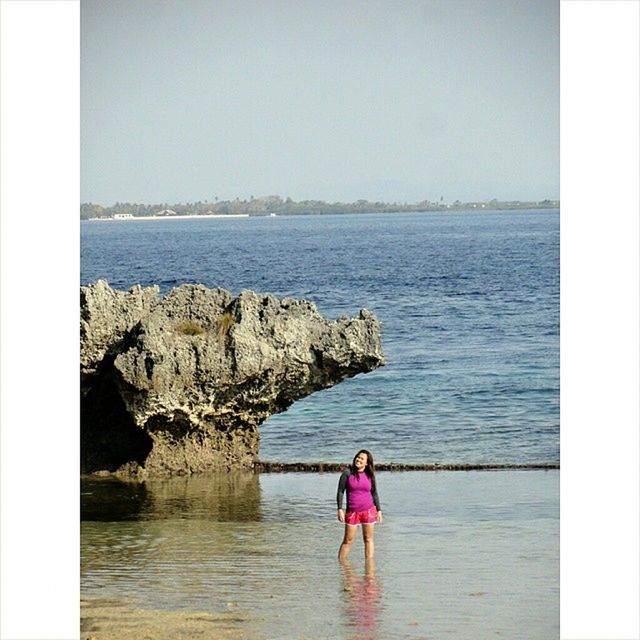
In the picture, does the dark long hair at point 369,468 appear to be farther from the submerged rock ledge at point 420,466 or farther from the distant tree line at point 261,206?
the distant tree line at point 261,206

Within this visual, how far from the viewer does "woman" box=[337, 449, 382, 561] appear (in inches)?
274

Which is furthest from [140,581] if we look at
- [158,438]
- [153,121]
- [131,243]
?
[131,243]

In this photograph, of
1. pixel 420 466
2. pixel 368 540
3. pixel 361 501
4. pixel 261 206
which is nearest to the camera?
pixel 368 540

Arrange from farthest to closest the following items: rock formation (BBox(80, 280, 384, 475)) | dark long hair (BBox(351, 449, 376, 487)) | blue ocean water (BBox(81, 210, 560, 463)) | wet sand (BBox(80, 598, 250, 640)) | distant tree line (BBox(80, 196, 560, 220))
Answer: distant tree line (BBox(80, 196, 560, 220)), blue ocean water (BBox(81, 210, 560, 463)), rock formation (BBox(80, 280, 384, 475)), dark long hair (BBox(351, 449, 376, 487)), wet sand (BBox(80, 598, 250, 640))

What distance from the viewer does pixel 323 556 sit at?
23.7 feet

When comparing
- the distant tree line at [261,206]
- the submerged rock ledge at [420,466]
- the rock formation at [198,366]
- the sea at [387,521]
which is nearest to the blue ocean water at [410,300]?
the sea at [387,521]

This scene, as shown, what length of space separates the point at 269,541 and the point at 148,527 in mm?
828

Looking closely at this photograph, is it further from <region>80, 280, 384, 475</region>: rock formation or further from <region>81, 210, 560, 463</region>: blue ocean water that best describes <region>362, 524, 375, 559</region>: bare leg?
<region>81, 210, 560, 463</region>: blue ocean water

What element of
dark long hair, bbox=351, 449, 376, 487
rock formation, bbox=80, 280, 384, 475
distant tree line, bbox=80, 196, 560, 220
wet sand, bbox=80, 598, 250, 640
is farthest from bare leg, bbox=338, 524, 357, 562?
distant tree line, bbox=80, 196, 560, 220

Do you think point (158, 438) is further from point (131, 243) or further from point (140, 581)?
point (131, 243)

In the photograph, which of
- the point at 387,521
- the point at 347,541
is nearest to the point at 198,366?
the point at 387,521

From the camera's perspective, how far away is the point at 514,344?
86.9 ft

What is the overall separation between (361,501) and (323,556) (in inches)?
18.1

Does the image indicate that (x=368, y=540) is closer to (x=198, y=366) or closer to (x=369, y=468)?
(x=369, y=468)
